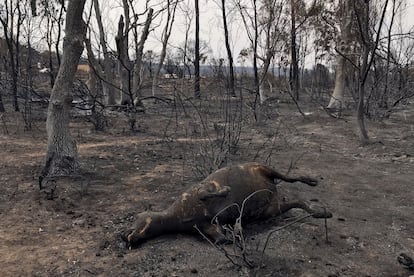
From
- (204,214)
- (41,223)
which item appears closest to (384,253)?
(204,214)

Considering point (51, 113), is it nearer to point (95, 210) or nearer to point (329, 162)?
point (95, 210)

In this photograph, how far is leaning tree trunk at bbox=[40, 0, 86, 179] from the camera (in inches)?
211

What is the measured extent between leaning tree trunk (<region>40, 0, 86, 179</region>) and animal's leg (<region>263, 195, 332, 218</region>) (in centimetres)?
283

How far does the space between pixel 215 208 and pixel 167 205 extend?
3.34 feet

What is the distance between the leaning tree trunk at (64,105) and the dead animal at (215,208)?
2.28 metres

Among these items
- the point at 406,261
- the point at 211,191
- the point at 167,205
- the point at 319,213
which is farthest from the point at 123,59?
the point at 406,261

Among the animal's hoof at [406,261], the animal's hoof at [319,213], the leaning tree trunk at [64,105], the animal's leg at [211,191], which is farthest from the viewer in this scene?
the leaning tree trunk at [64,105]

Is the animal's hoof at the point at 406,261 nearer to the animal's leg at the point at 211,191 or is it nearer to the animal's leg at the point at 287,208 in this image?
the animal's leg at the point at 287,208

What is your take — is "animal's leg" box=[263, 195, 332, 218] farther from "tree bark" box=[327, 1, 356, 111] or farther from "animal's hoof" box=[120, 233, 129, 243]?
"tree bark" box=[327, 1, 356, 111]

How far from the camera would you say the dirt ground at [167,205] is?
3.16 meters

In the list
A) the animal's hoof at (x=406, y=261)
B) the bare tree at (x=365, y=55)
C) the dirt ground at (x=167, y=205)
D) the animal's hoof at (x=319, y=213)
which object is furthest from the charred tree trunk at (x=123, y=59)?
the animal's hoof at (x=406, y=261)

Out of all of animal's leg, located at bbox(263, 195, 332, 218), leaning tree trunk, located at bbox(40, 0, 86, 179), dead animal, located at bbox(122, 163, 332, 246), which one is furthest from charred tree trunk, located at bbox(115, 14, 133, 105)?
animal's leg, located at bbox(263, 195, 332, 218)

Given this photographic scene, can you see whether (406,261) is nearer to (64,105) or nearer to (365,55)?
(64,105)

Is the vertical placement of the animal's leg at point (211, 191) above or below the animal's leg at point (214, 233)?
above
